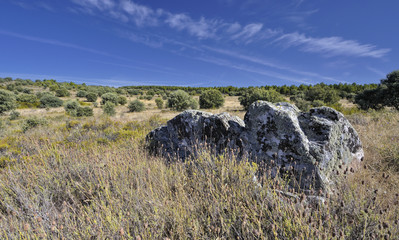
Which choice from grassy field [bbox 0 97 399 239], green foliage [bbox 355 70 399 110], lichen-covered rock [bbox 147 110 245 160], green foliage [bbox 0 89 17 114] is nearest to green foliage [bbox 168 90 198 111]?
lichen-covered rock [bbox 147 110 245 160]

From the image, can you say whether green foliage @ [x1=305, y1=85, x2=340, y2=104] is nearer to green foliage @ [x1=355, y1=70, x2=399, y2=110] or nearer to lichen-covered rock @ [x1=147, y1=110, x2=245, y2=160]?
green foliage @ [x1=355, y1=70, x2=399, y2=110]

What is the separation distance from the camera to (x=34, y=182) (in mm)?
2879

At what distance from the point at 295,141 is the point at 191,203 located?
6.37 feet

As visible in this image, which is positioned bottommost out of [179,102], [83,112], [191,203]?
[191,203]

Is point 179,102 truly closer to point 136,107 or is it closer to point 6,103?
point 136,107

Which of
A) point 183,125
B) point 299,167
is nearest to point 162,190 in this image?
point 183,125

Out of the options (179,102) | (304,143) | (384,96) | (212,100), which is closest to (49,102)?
(179,102)

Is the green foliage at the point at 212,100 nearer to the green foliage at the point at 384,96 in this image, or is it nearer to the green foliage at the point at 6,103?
the green foliage at the point at 384,96

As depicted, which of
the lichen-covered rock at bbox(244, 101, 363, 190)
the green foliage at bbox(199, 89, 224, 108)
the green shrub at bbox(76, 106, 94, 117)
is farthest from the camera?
the green foliage at bbox(199, 89, 224, 108)

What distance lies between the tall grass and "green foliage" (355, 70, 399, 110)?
16.1m

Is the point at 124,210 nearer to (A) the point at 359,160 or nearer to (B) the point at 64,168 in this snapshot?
(B) the point at 64,168

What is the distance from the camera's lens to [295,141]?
8.82 ft

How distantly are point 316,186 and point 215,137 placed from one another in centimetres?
192

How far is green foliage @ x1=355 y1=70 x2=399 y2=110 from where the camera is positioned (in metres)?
13.9
